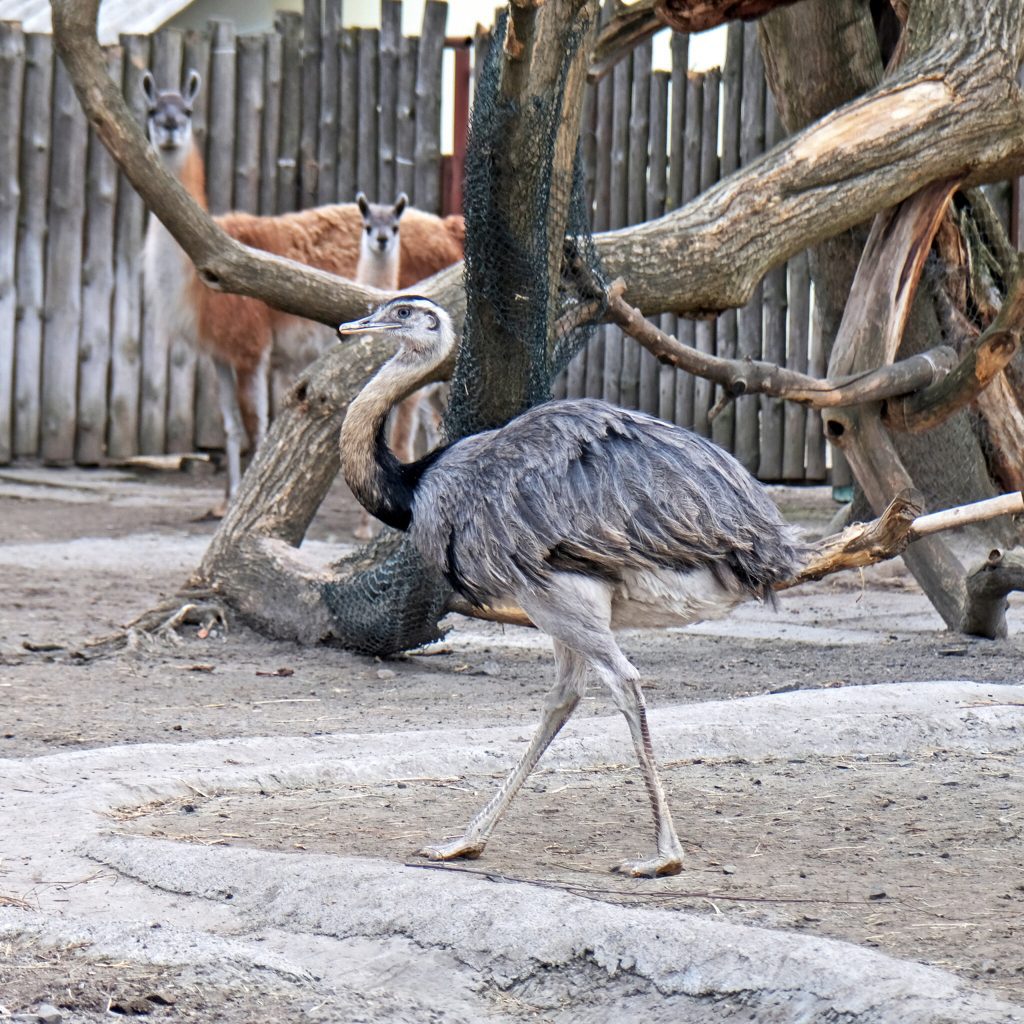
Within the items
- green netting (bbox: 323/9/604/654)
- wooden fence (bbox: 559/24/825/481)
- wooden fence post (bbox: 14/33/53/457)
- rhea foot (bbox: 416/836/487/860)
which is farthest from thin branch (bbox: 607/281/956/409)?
wooden fence post (bbox: 14/33/53/457)

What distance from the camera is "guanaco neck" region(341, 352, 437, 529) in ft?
13.6

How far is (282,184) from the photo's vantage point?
1262cm

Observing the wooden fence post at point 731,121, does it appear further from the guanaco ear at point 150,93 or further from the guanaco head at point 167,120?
the guanaco ear at point 150,93

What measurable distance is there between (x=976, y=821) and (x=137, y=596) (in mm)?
5044

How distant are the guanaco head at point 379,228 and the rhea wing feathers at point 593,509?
690cm

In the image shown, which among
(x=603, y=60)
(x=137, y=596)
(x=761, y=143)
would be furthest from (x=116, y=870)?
(x=761, y=143)

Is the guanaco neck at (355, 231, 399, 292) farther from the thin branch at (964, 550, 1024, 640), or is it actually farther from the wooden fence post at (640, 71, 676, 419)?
the thin branch at (964, 550, 1024, 640)

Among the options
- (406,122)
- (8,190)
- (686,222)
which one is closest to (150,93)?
(8,190)

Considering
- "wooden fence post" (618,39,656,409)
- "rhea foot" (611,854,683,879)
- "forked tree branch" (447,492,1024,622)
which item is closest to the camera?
"rhea foot" (611,854,683,879)

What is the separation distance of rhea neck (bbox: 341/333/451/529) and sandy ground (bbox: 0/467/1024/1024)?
2.63 ft

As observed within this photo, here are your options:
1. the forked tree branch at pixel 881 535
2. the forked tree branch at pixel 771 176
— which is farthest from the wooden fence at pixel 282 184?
the forked tree branch at pixel 881 535

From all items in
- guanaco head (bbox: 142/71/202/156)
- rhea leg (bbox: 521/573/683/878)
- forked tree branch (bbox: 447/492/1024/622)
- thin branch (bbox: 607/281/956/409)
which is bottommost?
rhea leg (bbox: 521/573/683/878)

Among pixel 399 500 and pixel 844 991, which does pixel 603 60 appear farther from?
pixel 844 991

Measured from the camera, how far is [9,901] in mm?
3457
